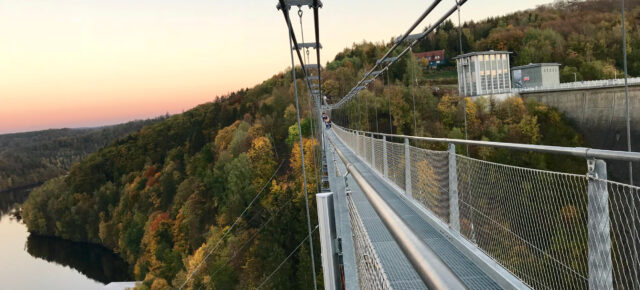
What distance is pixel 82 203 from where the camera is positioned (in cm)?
8275

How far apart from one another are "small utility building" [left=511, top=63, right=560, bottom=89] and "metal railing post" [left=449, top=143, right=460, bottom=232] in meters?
45.9

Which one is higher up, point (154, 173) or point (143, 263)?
point (154, 173)

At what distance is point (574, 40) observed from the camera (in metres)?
35.2

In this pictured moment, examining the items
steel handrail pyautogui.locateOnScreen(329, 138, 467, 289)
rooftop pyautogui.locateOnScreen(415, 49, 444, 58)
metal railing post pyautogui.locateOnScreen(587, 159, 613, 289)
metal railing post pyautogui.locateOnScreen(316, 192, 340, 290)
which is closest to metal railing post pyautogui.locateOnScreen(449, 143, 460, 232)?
metal railing post pyautogui.locateOnScreen(587, 159, 613, 289)

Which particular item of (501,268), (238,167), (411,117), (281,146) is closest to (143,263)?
(238,167)

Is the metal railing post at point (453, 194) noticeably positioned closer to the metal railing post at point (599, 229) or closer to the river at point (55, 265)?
the metal railing post at point (599, 229)

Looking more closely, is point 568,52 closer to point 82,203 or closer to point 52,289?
point 52,289

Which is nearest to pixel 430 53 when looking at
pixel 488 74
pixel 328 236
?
pixel 488 74

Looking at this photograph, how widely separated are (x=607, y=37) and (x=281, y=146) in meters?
47.6

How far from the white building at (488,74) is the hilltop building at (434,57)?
352 inches

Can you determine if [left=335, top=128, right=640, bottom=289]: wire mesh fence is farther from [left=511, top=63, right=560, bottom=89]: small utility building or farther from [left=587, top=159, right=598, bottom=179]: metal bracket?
[left=511, top=63, right=560, bottom=89]: small utility building

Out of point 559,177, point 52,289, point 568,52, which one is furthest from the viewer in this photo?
point 52,289

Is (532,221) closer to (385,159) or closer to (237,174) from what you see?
(385,159)

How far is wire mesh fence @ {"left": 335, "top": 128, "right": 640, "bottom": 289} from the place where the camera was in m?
1.70
